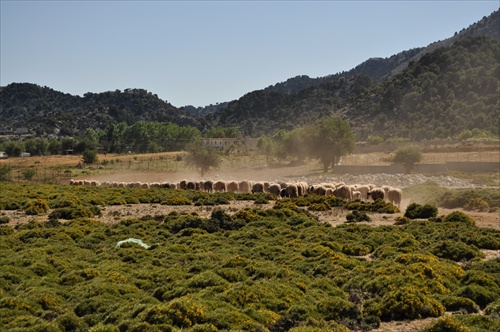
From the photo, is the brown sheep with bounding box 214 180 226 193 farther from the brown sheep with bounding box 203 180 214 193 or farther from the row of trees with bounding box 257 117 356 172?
the row of trees with bounding box 257 117 356 172

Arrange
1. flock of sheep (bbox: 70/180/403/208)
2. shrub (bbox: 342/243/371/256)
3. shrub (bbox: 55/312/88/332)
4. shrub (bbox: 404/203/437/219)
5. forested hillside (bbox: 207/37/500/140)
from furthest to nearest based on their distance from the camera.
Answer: forested hillside (bbox: 207/37/500/140) < flock of sheep (bbox: 70/180/403/208) < shrub (bbox: 404/203/437/219) < shrub (bbox: 342/243/371/256) < shrub (bbox: 55/312/88/332)

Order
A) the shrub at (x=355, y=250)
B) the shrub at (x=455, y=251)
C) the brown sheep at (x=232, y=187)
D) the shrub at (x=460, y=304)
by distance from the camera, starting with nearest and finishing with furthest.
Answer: the shrub at (x=460, y=304)
the shrub at (x=455, y=251)
the shrub at (x=355, y=250)
the brown sheep at (x=232, y=187)

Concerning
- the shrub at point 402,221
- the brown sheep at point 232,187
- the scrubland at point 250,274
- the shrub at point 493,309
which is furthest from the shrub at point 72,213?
the shrub at point 493,309

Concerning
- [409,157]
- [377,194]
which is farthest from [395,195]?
[409,157]

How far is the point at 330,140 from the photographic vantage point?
8044 cm

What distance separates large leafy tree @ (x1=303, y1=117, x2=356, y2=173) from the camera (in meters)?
80.8

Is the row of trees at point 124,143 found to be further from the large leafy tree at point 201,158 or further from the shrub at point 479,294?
the shrub at point 479,294

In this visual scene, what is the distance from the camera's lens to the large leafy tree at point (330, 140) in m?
80.8

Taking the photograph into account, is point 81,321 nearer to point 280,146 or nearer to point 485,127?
point 280,146

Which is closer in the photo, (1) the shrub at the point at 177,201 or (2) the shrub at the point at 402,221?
(2) the shrub at the point at 402,221

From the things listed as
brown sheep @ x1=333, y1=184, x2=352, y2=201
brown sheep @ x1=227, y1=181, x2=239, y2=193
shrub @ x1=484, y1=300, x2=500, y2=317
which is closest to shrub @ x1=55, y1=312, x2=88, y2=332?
shrub @ x1=484, y1=300, x2=500, y2=317

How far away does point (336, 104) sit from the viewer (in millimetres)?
199625

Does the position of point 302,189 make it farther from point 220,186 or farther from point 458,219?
point 458,219

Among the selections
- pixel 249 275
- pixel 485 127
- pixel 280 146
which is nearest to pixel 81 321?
pixel 249 275
